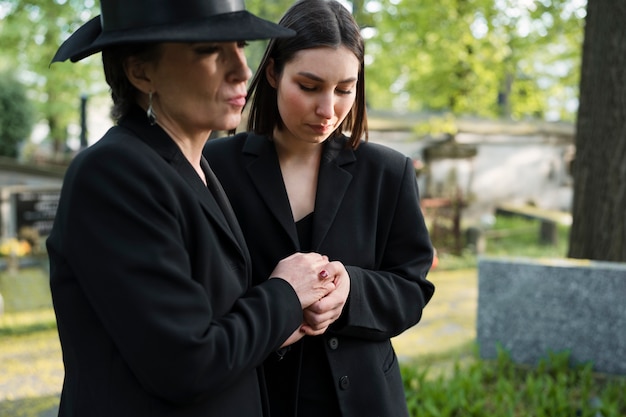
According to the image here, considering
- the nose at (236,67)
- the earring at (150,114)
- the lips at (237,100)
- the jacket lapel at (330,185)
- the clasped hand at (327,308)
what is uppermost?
the nose at (236,67)

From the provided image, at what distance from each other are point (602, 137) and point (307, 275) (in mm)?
4496

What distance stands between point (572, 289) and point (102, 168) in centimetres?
444

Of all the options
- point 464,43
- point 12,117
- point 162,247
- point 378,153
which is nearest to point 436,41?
point 464,43

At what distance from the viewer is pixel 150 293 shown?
129 cm

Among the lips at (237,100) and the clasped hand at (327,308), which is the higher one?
the lips at (237,100)

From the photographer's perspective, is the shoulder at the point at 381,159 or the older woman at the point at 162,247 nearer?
the older woman at the point at 162,247

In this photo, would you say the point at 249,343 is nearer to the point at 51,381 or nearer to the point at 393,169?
the point at 393,169

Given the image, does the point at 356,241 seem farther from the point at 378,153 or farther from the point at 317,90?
the point at 317,90

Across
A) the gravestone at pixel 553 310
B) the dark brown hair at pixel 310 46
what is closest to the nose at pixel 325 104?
the dark brown hair at pixel 310 46

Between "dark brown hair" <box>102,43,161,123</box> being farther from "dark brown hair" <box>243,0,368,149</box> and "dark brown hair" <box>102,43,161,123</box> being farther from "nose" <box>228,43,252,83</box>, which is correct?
"dark brown hair" <box>243,0,368,149</box>

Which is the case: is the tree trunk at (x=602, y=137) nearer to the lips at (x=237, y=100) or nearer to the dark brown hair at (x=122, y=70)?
the lips at (x=237, y=100)

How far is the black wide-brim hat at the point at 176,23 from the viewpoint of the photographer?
1.37m

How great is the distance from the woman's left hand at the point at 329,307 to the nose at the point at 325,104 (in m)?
0.40

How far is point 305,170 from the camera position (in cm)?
202
